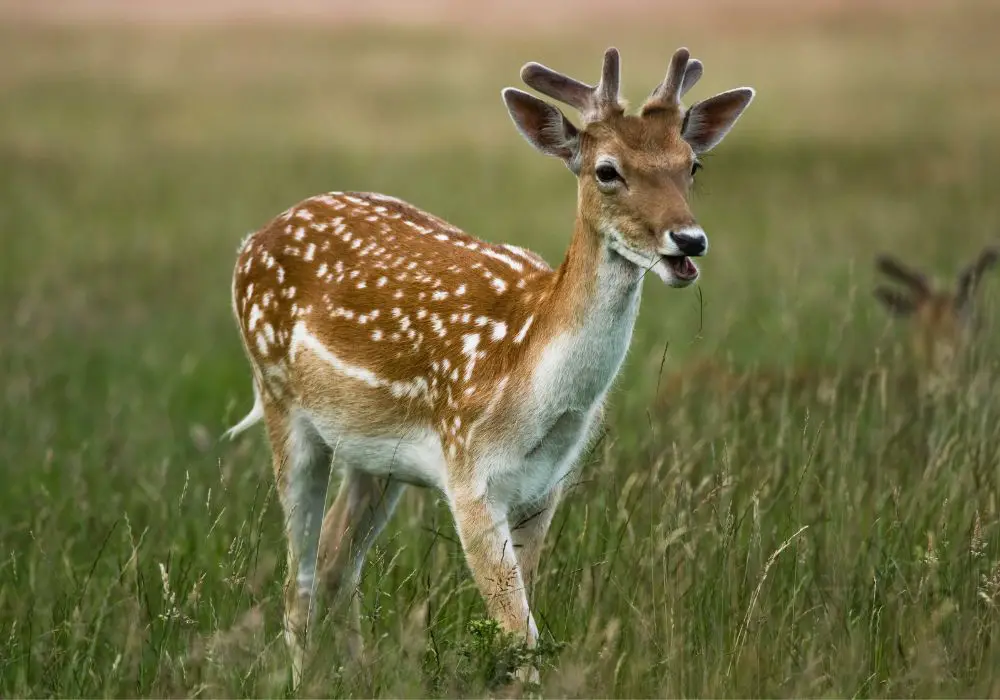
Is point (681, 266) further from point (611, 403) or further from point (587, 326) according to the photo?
point (611, 403)

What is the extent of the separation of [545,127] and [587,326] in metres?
0.68

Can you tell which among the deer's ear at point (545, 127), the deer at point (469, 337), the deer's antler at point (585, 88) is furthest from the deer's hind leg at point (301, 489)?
the deer's antler at point (585, 88)

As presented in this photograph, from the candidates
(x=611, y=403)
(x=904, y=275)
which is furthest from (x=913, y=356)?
(x=611, y=403)

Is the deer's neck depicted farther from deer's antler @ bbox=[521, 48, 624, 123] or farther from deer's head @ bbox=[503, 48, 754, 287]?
deer's antler @ bbox=[521, 48, 624, 123]

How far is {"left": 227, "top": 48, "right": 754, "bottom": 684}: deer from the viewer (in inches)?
178

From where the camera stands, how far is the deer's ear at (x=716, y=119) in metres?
4.91

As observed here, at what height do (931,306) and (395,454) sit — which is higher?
(395,454)

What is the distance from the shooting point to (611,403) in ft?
17.9

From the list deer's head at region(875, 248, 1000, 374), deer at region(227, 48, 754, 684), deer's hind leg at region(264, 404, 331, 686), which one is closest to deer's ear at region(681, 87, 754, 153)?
deer at region(227, 48, 754, 684)

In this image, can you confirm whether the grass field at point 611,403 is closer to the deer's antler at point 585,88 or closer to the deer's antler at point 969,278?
the deer's antler at point 969,278

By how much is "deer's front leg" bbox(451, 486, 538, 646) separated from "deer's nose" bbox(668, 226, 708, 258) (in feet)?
3.42

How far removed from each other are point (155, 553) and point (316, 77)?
60.2 ft

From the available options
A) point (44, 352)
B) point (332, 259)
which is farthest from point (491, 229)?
point (332, 259)

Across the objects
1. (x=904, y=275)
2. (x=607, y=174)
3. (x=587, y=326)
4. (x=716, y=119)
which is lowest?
(x=904, y=275)
